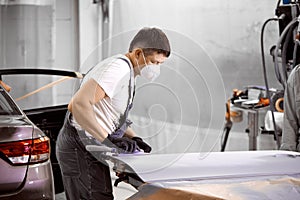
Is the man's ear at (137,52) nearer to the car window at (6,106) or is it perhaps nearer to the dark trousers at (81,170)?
the dark trousers at (81,170)

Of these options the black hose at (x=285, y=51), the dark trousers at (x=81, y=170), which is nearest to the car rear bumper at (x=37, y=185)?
the dark trousers at (x=81, y=170)

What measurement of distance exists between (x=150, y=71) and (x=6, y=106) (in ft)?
2.43

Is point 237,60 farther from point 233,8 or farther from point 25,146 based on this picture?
point 25,146

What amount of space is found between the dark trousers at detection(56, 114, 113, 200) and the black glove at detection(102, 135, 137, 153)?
0.14 metres

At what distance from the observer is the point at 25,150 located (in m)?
2.63

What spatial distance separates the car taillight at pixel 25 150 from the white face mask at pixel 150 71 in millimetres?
569

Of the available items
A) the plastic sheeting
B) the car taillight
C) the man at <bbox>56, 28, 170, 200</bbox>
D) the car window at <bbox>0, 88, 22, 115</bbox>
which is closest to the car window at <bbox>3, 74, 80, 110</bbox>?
the car window at <bbox>0, 88, 22, 115</bbox>

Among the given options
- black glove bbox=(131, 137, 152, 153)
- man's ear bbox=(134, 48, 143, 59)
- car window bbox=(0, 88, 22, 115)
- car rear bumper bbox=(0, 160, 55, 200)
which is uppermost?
man's ear bbox=(134, 48, 143, 59)

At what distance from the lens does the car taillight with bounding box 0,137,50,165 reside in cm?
257

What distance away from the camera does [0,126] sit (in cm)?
259

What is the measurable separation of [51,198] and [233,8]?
279cm

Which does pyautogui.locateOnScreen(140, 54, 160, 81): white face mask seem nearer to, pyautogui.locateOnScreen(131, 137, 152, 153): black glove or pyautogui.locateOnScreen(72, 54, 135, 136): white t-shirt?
pyautogui.locateOnScreen(72, 54, 135, 136): white t-shirt

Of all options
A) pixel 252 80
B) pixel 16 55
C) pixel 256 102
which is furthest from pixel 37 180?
pixel 16 55

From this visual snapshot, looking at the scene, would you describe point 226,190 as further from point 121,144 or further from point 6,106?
point 6,106
